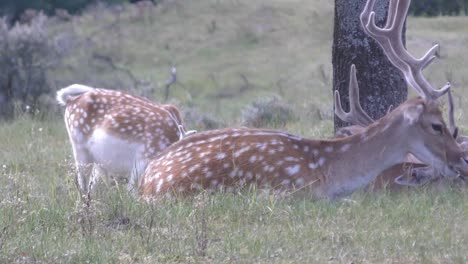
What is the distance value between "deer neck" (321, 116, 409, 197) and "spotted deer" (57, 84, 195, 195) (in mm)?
1748

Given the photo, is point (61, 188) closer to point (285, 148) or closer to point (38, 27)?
point (285, 148)

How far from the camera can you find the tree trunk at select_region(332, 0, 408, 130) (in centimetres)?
967

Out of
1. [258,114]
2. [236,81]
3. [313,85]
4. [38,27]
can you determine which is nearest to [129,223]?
[258,114]

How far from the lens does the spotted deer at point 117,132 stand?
30.8 feet

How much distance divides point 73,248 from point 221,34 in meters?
27.1

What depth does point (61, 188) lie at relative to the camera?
8148 mm

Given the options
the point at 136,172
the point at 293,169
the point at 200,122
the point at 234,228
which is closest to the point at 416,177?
the point at 293,169

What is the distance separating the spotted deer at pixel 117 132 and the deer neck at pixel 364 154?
1748mm

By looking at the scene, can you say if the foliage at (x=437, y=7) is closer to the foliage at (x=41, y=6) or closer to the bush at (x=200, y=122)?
the bush at (x=200, y=122)

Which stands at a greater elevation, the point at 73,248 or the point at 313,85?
the point at 73,248

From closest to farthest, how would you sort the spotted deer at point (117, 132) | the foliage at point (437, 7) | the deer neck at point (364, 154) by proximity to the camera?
the deer neck at point (364, 154), the spotted deer at point (117, 132), the foliage at point (437, 7)

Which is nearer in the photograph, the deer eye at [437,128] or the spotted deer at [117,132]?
the deer eye at [437,128]

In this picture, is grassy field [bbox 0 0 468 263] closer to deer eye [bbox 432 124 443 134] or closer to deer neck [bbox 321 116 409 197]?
deer neck [bbox 321 116 409 197]

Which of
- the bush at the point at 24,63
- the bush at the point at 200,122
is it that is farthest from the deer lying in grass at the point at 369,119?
the bush at the point at 24,63
